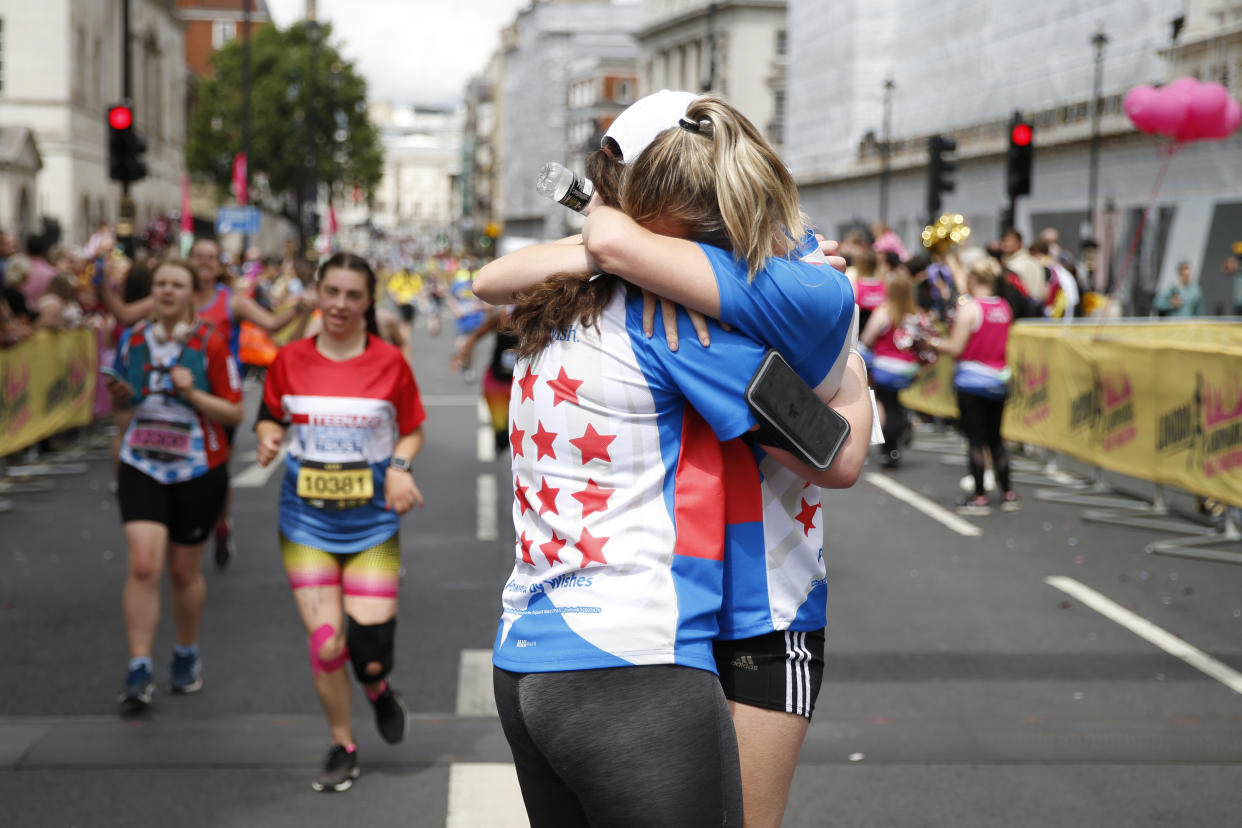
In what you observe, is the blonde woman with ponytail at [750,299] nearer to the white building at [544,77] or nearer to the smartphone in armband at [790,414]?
the smartphone in armband at [790,414]

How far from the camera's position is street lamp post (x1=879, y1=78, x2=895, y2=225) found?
170ft

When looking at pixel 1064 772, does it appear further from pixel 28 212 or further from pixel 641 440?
pixel 28 212

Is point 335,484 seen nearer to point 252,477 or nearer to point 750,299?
point 750,299

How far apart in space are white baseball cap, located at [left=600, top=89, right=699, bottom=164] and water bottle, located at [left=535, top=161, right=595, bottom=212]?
0.49ft

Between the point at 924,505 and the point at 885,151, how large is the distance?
136ft

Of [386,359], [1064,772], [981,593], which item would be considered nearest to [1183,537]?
[981,593]

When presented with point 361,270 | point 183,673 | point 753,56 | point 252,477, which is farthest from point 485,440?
point 753,56

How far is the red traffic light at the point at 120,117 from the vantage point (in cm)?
1944

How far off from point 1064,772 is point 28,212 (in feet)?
143

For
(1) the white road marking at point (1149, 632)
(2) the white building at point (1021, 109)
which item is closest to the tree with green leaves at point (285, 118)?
(2) the white building at point (1021, 109)

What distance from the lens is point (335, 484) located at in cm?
529

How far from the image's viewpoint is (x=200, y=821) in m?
4.91

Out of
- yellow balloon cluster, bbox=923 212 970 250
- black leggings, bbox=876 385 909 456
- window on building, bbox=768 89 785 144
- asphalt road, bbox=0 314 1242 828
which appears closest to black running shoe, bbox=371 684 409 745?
asphalt road, bbox=0 314 1242 828

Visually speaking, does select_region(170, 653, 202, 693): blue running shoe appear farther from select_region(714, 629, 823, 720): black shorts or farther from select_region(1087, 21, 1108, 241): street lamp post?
select_region(1087, 21, 1108, 241): street lamp post
